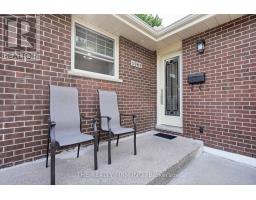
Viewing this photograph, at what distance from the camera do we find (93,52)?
3.18 metres

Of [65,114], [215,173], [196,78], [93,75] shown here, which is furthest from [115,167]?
[196,78]

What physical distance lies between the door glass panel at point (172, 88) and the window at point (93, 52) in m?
1.56

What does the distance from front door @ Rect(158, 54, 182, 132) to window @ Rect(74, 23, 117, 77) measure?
1.55 meters

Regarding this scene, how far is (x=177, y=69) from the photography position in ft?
13.4

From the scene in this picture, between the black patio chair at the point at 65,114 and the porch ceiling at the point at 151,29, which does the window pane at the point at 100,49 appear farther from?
the black patio chair at the point at 65,114

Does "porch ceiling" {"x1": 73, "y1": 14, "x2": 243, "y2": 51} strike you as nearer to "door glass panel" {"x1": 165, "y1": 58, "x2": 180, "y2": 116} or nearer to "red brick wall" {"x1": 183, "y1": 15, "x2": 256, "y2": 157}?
"red brick wall" {"x1": 183, "y1": 15, "x2": 256, "y2": 157}

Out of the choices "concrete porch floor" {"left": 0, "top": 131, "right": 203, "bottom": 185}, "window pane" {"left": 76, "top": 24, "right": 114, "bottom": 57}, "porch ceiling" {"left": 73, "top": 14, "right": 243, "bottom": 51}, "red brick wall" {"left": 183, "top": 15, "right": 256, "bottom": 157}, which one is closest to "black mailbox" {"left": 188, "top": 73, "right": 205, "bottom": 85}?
"red brick wall" {"left": 183, "top": 15, "right": 256, "bottom": 157}

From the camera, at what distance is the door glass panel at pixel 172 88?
4.07 m

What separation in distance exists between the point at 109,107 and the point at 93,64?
91 cm

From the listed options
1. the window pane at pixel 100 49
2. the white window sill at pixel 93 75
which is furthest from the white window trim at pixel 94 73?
the window pane at pixel 100 49

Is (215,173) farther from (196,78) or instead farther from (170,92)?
(170,92)
